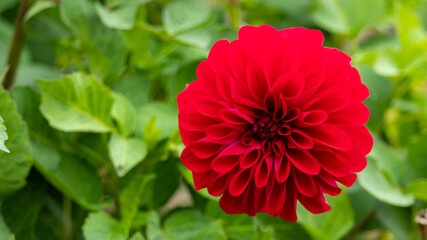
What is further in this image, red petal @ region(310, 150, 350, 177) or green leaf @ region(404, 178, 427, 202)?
green leaf @ region(404, 178, 427, 202)

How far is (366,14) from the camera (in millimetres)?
530

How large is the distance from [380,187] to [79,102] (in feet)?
0.83

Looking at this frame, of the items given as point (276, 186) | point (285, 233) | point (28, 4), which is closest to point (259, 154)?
point (276, 186)

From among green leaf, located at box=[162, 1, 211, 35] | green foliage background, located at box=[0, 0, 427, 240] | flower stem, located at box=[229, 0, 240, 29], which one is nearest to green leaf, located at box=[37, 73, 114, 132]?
green foliage background, located at box=[0, 0, 427, 240]

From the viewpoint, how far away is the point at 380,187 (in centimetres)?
41

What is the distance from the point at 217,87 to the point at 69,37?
0.93 ft

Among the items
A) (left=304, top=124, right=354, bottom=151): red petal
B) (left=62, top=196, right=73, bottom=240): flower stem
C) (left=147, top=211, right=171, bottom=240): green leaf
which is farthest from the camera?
(left=62, top=196, right=73, bottom=240): flower stem

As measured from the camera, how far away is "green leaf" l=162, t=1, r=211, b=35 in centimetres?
45

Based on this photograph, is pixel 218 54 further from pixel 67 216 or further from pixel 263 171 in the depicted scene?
pixel 67 216

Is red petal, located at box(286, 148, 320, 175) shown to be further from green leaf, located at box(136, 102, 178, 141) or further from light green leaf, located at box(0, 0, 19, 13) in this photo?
light green leaf, located at box(0, 0, 19, 13)

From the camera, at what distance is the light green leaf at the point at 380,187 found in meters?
0.39

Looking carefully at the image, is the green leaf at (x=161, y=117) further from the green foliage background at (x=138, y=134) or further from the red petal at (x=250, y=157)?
the red petal at (x=250, y=157)

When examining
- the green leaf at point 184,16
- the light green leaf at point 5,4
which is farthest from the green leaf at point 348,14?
the light green leaf at point 5,4

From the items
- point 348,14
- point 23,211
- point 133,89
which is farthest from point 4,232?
point 348,14
